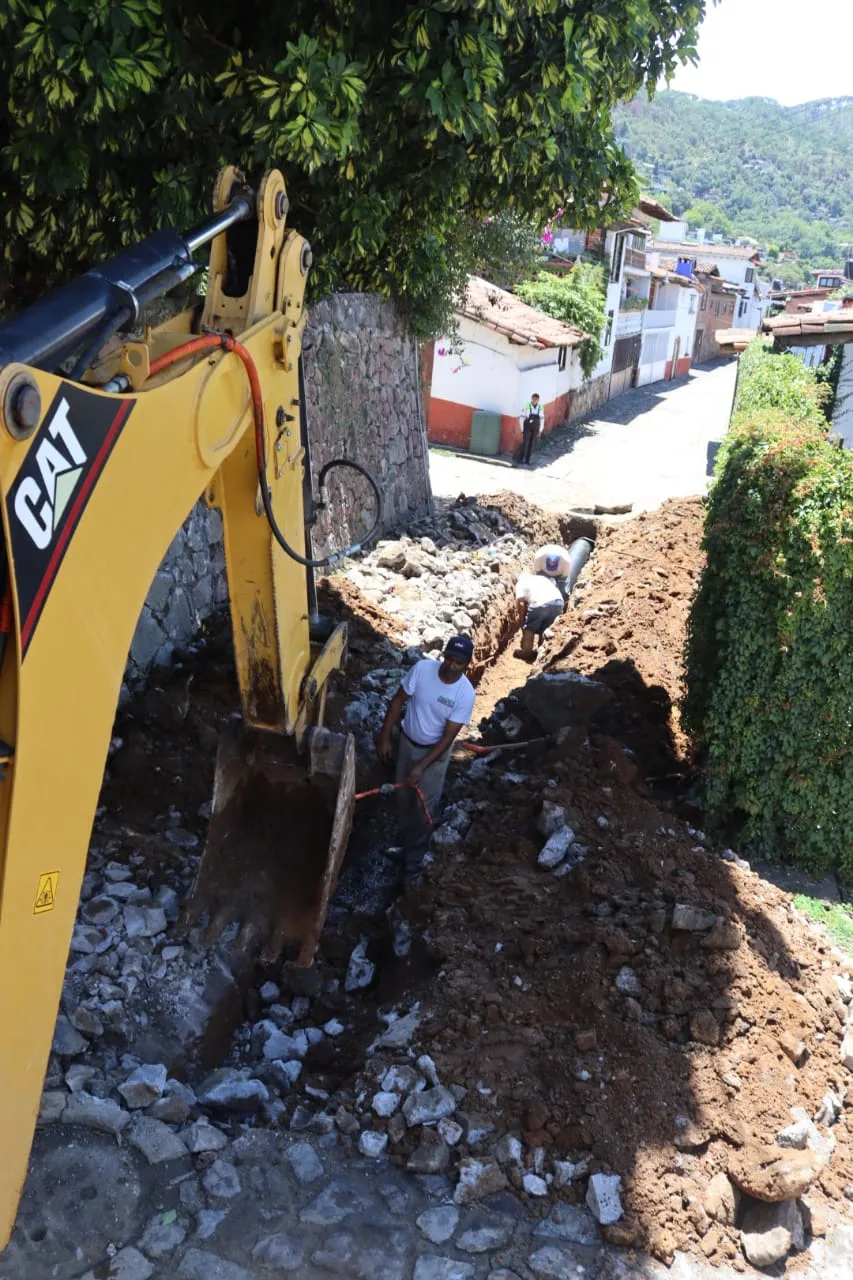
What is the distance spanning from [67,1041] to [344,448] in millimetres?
9303

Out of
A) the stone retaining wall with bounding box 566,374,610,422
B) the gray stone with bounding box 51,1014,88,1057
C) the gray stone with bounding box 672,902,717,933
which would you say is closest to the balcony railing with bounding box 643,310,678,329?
the stone retaining wall with bounding box 566,374,610,422

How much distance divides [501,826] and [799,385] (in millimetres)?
7258

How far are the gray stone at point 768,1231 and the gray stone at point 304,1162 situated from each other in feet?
5.78

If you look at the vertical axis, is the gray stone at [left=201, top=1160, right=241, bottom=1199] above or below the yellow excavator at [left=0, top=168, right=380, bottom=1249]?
below

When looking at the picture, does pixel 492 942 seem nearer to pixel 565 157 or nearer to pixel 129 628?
pixel 129 628

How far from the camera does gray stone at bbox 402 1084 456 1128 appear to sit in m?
4.68

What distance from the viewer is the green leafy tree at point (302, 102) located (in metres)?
5.87

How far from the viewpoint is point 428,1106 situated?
472 centimetres

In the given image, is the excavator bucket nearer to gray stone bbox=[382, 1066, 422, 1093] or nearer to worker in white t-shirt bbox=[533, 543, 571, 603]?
gray stone bbox=[382, 1066, 422, 1093]

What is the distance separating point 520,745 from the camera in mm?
8203

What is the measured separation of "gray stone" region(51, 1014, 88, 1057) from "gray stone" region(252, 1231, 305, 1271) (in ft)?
4.28

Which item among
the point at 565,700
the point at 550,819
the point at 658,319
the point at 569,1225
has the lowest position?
the point at 569,1225

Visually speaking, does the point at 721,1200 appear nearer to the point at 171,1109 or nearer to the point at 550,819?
the point at 171,1109

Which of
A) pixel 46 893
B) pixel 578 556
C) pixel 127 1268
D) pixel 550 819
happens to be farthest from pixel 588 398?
pixel 46 893
